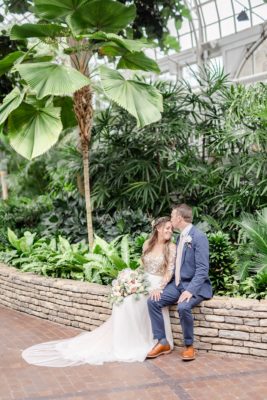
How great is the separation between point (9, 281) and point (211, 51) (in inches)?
390

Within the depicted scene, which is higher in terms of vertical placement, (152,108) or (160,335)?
(152,108)

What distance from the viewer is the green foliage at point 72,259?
21.1ft

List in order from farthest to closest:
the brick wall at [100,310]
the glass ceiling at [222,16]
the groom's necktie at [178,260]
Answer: the glass ceiling at [222,16] → the groom's necktie at [178,260] → the brick wall at [100,310]

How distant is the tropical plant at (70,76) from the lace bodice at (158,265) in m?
1.84

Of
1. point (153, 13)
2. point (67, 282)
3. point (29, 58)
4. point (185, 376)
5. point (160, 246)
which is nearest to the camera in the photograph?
point (185, 376)

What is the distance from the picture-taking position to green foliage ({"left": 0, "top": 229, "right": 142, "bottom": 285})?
6.42 meters

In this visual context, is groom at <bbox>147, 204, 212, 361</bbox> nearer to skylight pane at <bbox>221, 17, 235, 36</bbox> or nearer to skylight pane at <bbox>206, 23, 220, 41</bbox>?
skylight pane at <bbox>221, 17, 235, 36</bbox>

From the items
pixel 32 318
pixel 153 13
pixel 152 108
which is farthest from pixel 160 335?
pixel 153 13

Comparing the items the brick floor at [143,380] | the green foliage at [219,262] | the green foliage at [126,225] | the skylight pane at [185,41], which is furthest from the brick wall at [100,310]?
the skylight pane at [185,41]

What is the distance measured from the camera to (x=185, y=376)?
460 centimetres

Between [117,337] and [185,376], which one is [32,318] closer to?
[117,337]

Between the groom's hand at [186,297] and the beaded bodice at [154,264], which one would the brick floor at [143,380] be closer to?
the groom's hand at [186,297]

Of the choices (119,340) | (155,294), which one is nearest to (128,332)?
(119,340)

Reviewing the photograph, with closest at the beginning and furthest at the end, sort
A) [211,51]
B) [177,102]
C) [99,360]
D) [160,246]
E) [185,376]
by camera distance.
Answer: [185,376] < [99,360] < [160,246] < [177,102] < [211,51]
